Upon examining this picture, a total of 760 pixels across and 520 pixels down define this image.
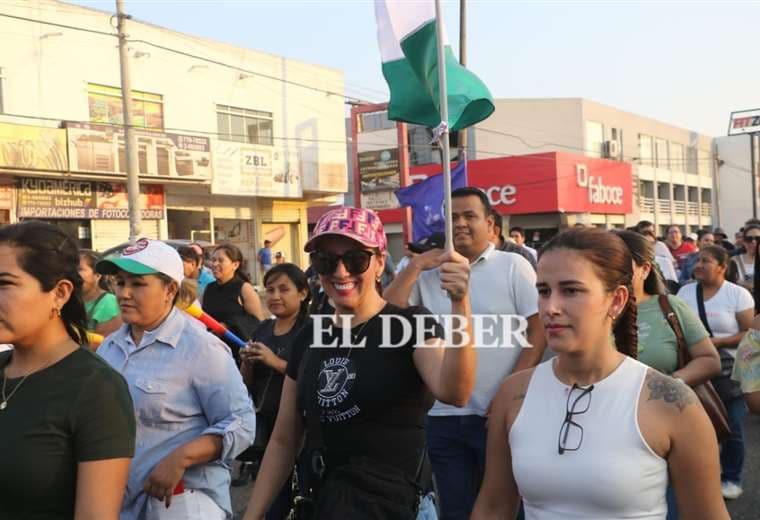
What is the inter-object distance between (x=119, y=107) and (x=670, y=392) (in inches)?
858

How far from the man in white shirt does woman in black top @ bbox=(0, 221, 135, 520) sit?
75.1 inches

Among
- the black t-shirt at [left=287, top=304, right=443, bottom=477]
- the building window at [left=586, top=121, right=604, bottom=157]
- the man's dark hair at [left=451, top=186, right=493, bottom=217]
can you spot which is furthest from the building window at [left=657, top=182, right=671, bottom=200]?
the black t-shirt at [left=287, top=304, right=443, bottom=477]

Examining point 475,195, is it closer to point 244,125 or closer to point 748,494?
point 748,494

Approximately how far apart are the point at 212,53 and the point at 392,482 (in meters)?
23.7

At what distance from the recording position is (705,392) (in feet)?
11.3

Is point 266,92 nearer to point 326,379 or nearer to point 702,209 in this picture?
point 326,379

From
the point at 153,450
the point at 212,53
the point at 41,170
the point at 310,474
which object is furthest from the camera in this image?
the point at 212,53

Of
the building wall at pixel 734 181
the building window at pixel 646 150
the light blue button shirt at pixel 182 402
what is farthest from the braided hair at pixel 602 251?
the building wall at pixel 734 181

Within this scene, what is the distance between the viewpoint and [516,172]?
107 feet

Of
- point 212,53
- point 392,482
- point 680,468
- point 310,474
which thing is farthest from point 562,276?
point 212,53

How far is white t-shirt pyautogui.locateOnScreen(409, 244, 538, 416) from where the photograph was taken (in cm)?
386

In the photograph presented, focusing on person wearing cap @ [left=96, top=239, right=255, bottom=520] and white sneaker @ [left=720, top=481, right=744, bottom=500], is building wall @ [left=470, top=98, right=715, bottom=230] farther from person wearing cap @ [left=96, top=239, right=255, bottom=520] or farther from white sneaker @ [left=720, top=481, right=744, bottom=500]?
person wearing cap @ [left=96, top=239, right=255, bottom=520]

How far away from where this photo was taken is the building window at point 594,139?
40859 millimetres

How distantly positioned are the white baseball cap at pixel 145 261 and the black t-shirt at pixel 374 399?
2.67 feet
